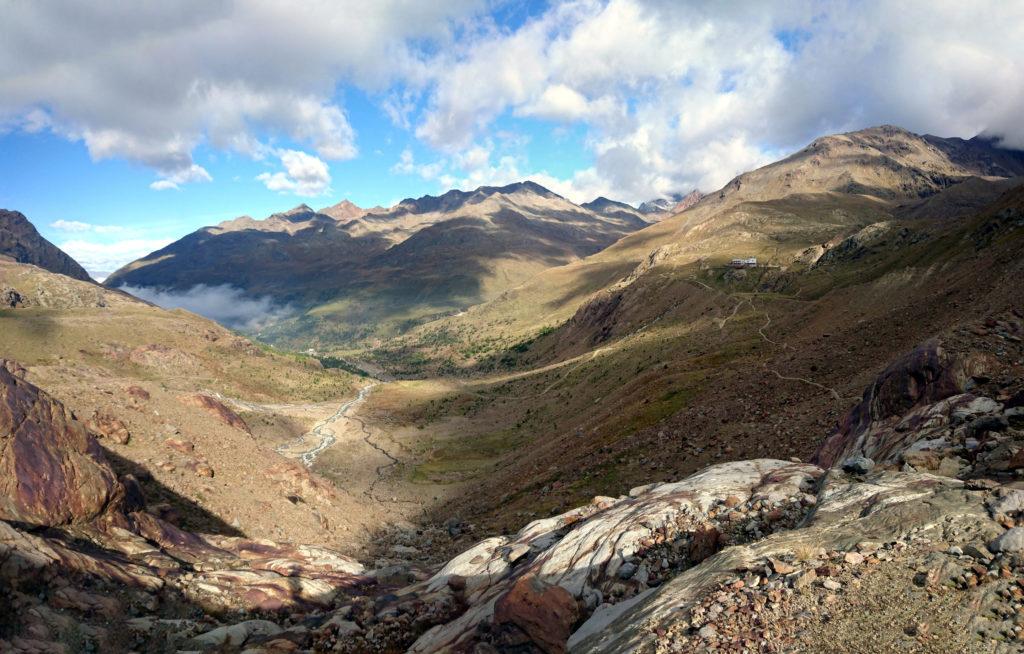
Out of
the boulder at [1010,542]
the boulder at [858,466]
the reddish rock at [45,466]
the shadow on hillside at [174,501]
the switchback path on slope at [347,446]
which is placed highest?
the reddish rock at [45,466]

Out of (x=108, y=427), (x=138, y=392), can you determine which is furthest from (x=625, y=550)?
(x=138, y=392)

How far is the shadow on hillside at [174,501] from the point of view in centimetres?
2581

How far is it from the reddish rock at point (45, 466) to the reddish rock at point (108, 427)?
662cm

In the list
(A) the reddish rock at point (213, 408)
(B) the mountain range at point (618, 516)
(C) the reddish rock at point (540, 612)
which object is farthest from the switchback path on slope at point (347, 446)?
(C) the reddish rock at point (540, 612)

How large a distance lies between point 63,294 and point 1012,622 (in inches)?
7658

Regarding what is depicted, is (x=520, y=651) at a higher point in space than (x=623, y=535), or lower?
lower

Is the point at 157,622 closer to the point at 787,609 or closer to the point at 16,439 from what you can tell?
the point at 16,439

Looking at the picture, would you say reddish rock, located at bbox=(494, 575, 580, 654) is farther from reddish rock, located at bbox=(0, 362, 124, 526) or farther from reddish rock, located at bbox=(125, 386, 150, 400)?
reddish rock, located at bbox=(125, 386, 150, 400)

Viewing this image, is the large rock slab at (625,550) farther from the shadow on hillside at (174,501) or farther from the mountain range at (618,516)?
the shadow on hillside at (174,501)

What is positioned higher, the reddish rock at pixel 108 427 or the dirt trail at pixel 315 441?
the reddish rock at pixel 108 427

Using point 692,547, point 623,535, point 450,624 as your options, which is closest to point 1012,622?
point 692,547

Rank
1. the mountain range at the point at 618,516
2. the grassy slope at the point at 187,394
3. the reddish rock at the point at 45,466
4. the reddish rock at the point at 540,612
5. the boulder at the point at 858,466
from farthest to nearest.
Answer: the grassy slope at the point at 187,394 → the reddish rock at the point at 45,466 → the boulder at the point at 858,466 → the reddish rock at the point at 540,612 → the mountain range at the point at 618,516

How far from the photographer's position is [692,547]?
42.8ft

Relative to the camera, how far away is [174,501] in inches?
1049
